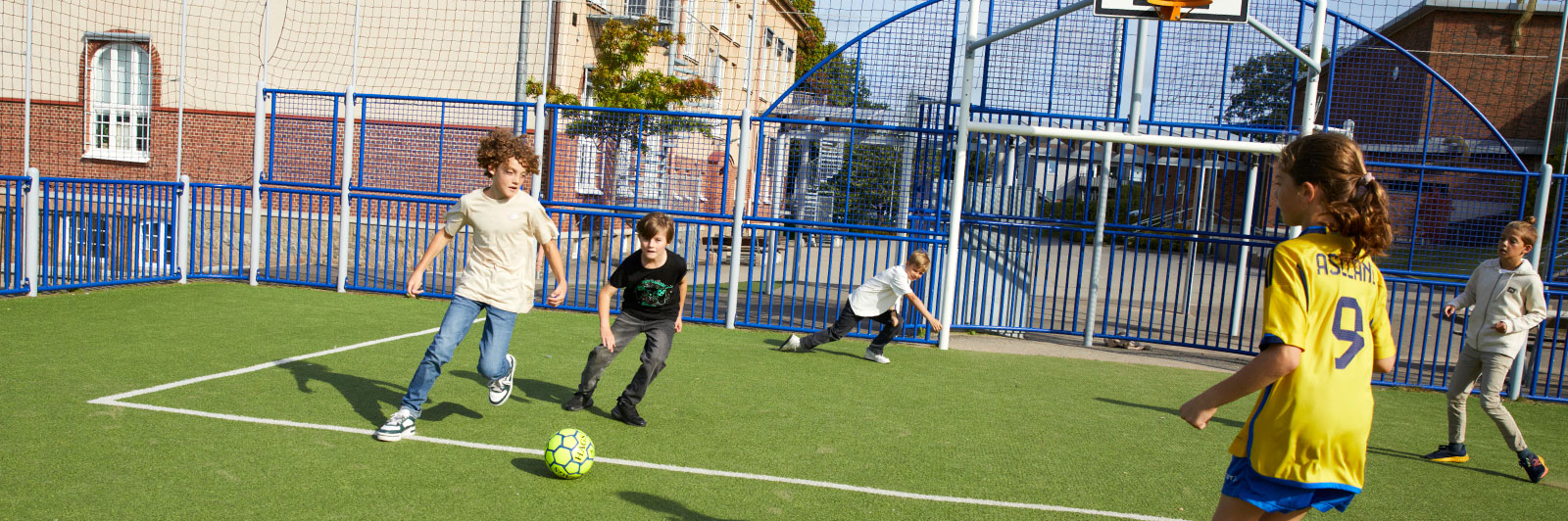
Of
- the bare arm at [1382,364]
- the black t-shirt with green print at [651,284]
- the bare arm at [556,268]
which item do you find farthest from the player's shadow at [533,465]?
the bare arm at [1382,364]

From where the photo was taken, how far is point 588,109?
10312 mm

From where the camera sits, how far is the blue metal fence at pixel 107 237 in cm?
982

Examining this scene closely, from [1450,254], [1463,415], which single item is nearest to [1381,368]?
[1463,415]

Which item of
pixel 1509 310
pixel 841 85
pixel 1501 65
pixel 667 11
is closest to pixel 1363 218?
pixel 1509 310

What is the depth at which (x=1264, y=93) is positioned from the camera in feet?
35.6

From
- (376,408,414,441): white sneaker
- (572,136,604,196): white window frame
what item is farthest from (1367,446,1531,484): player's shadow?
(572,136,604,196): white window frame

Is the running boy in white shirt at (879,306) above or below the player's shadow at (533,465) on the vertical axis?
above

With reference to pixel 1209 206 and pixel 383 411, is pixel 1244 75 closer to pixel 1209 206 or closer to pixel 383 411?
pixel 1209 206

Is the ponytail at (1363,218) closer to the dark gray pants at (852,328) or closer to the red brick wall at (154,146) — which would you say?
the dark gray pants at (852,328)

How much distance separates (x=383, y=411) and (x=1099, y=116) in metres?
7.98

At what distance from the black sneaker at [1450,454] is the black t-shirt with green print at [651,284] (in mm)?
4980

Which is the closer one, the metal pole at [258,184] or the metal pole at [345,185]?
the metal pole at [345,185]

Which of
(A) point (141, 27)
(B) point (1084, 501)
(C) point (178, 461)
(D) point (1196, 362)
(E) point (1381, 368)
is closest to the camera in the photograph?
(E) point (1381, 368)

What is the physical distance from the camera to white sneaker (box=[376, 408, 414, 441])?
492cm
